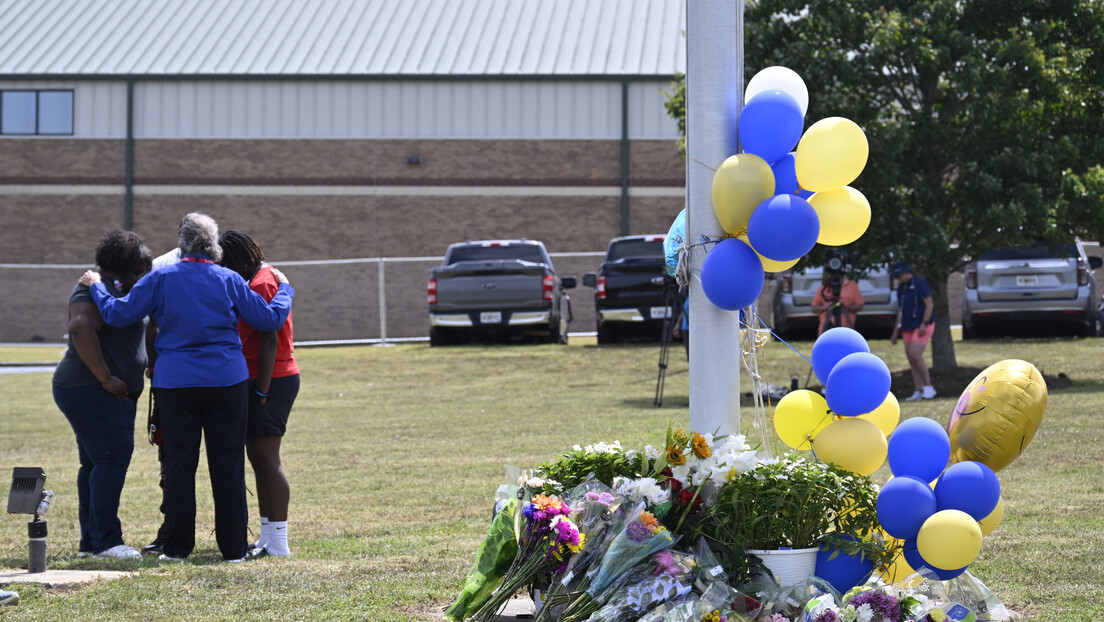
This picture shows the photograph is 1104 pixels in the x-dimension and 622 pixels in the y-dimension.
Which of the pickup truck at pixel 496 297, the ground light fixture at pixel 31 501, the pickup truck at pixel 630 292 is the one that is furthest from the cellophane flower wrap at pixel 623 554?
the pickup truck at pixel 496 297

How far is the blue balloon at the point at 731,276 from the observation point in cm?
508

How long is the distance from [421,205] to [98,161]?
8.55 metres

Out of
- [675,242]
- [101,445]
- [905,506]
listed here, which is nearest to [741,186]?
[675,242]

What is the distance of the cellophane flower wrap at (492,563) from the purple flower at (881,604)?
1374mm

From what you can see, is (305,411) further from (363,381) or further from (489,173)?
(489,173)

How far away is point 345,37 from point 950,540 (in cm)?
3022

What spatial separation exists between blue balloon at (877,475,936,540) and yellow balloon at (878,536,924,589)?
0.35 feet

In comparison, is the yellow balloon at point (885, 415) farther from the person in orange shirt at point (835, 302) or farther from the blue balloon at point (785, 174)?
the person in orange shirt at point (835, 302)

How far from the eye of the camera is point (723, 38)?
530 centimetres

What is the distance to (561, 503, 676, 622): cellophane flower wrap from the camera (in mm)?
4590

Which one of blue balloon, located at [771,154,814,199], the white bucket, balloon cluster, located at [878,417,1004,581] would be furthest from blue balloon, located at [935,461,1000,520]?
blue balloon, located at [771,154,814,199]

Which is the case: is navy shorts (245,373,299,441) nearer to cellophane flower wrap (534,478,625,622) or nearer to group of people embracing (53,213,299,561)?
group of people embracing (53,213,299,561)

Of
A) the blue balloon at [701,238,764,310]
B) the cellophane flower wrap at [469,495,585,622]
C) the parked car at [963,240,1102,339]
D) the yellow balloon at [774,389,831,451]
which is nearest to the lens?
the cellophane flower wrap at [469,495,585,622]

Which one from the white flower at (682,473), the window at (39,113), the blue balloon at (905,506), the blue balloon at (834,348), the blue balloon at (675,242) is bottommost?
the blue balloon at (905,506)
